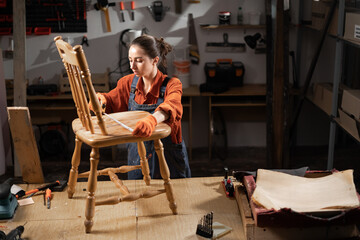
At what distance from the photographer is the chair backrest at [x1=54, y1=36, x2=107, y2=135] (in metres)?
2.12

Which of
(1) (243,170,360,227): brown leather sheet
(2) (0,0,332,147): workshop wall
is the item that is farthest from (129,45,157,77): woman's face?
(2) (0,0,332,147): workshop wall

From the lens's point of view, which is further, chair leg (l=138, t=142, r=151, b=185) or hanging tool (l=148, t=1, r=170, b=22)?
hanging tool (l=148, t=1, r=170, b=22)

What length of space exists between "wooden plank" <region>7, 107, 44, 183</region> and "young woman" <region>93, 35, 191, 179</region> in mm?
473

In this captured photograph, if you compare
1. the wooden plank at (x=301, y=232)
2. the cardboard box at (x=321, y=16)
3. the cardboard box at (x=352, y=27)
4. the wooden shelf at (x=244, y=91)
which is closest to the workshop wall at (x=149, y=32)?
the wooden shelf at (x=244, y=91)

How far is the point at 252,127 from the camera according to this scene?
6.20 m

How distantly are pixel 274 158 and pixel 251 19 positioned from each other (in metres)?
2.09

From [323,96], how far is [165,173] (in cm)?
291

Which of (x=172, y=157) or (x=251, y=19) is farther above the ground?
(x=251, y=19)

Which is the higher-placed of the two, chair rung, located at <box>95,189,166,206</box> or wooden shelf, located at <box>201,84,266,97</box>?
wooden shelf, located at <box>201,84,266,97</box>

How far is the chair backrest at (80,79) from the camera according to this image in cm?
212

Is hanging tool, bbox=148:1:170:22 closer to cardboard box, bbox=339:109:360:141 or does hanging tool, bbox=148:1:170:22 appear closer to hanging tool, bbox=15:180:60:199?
cardboard box, bbox=339:109:360:141

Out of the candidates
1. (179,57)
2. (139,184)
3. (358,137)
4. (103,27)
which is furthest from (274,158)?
(103,27)

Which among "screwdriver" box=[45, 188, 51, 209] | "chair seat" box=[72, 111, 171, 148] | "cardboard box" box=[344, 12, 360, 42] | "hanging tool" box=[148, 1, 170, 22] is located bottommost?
"screwdriver" box=[45, 188, 51, 209]

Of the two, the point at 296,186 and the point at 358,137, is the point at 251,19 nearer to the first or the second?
the point at 358,137
